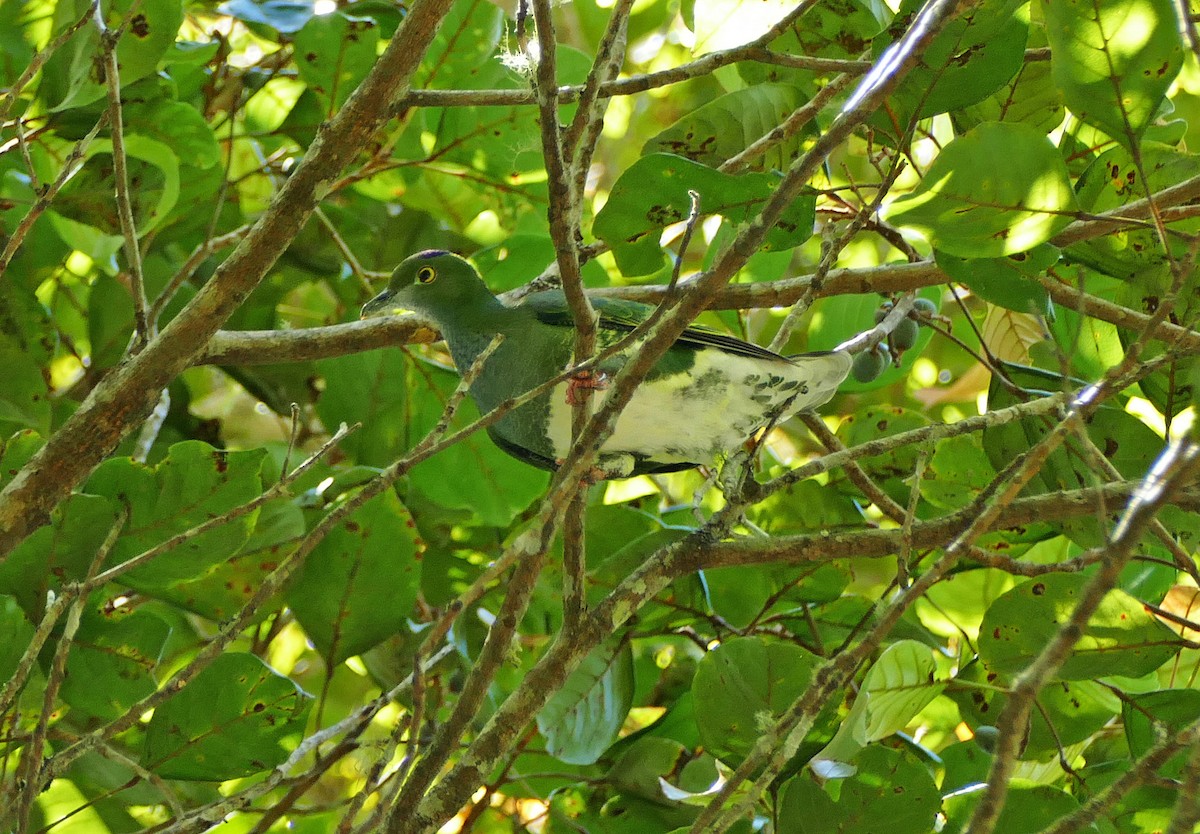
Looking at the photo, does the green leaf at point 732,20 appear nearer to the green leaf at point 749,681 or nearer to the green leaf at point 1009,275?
the green leaf at point 1009,275

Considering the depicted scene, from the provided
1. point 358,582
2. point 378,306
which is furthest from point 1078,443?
point 378,306

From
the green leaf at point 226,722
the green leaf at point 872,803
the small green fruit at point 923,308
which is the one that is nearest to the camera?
the green leaf at point 872,803

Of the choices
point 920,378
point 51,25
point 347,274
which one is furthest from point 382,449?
point 920,378

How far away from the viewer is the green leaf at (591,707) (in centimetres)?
227

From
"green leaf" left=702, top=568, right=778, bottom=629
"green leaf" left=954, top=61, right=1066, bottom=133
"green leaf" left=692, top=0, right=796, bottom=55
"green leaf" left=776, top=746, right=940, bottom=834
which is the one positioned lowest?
"green leaf" left=776, top=746, right=940, bottom=834

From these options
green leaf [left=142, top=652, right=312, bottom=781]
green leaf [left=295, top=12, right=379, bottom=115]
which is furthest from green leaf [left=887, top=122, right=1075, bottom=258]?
green leaf [left=295, top=12, right=379, bottom=115]

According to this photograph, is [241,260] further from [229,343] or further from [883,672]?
[883,672]

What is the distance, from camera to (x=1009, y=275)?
2.00 meters

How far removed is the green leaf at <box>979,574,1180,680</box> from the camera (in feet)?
6.18

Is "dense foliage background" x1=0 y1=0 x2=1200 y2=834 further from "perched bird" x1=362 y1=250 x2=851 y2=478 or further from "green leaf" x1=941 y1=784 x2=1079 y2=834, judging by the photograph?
"perched bird" x1=362 y1=250 x2=851 y2=478

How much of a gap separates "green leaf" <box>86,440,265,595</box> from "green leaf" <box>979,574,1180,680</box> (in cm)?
137

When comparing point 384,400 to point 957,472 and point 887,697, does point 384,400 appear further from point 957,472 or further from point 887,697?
point 887,697

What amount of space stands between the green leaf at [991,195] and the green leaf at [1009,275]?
0.22 metres

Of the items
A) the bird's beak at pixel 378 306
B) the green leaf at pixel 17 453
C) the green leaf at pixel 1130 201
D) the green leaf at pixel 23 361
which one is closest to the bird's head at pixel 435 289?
the bird's beak at pixel 378 306
